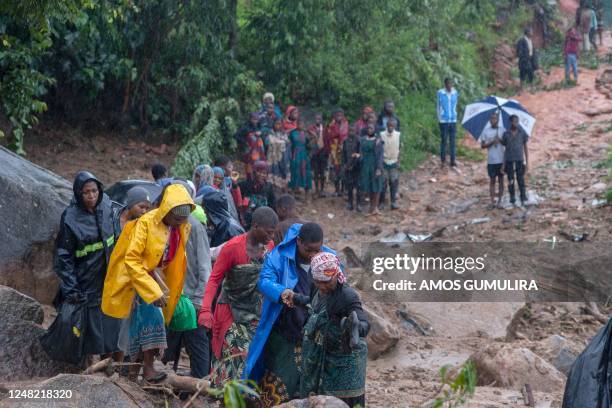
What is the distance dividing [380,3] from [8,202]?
10370mm

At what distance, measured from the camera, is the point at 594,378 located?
18.7ft

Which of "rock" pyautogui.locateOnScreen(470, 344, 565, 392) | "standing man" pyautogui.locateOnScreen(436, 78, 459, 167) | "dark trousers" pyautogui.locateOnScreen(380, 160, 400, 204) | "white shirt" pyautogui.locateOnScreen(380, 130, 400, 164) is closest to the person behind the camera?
"rock" pyautogui.locateOnScreen(470, 344, 565, 392)

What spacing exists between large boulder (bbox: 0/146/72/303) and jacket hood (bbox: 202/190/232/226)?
4.27ft

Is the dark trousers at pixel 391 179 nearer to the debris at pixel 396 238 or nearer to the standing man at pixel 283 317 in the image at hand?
the debris at pixel 396 238

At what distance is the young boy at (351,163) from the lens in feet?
51.7

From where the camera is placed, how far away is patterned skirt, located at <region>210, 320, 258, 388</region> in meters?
6.39

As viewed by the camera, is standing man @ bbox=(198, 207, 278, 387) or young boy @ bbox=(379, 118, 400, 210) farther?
young boy @ bbox=(379, 118, 400, 210)

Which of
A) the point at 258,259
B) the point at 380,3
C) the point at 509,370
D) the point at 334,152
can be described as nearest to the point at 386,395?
the point at 509,370

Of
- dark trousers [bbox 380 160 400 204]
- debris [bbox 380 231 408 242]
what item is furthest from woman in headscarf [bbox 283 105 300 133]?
debris [bbox 380 231 408 242]

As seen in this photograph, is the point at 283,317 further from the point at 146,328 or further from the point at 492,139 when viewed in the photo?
the point at 492,139

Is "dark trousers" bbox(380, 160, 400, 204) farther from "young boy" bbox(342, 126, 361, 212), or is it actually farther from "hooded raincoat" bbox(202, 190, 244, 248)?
"hooded raincoat" bbox(202, 190, 244, 248)

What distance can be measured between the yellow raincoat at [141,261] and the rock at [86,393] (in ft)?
1.61

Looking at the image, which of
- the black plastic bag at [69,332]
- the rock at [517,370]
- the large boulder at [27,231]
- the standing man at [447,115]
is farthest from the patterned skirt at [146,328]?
the standing man at [447,115]

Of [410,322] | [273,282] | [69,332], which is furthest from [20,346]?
[410,322]
